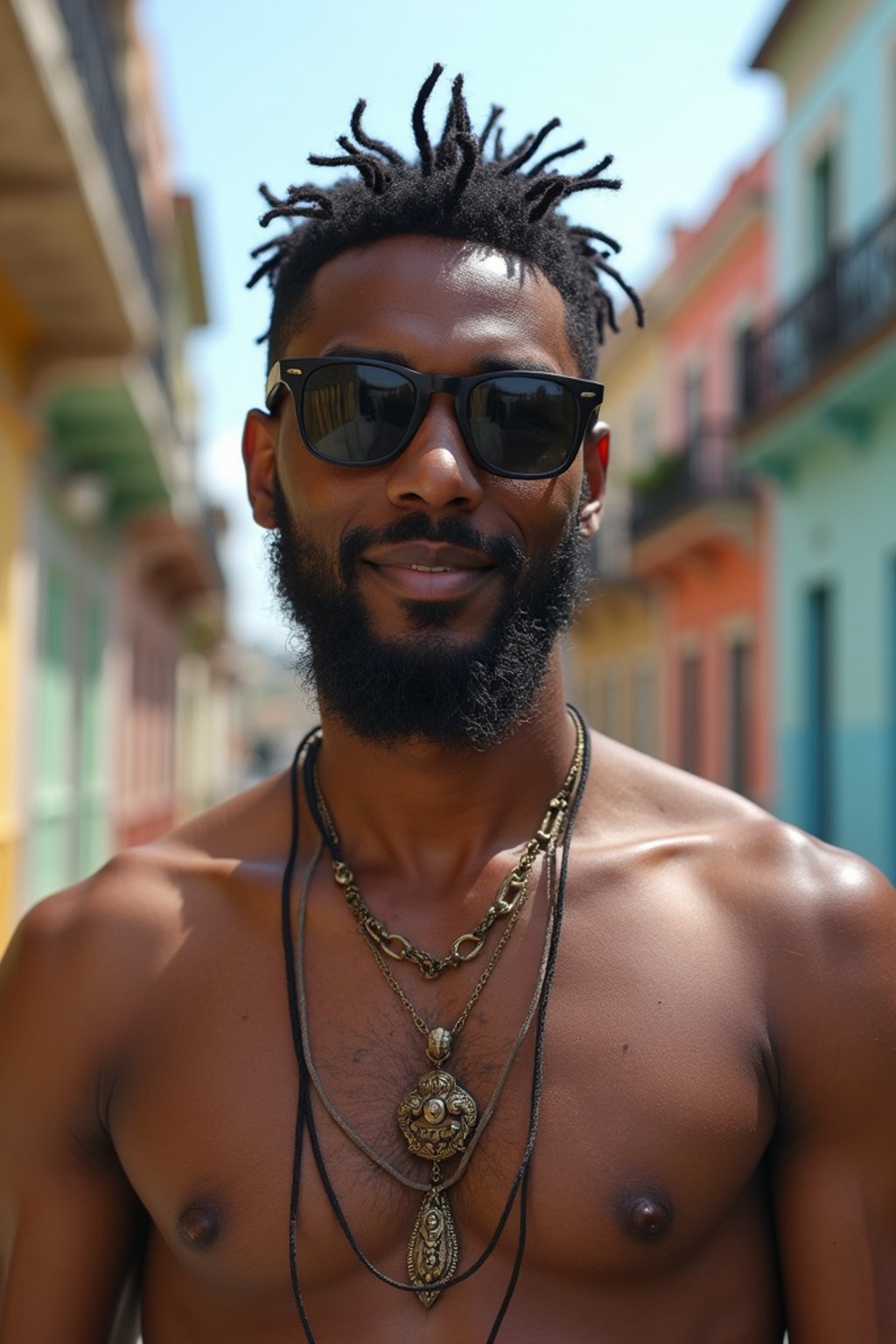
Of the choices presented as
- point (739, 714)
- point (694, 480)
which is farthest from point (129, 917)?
point (739, 714)

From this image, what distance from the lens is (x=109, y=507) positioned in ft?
42.8

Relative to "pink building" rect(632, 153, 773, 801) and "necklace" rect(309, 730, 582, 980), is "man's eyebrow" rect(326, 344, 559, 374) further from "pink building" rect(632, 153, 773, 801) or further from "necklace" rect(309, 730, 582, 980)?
"pink building" rect(632, 153, 773, 801)

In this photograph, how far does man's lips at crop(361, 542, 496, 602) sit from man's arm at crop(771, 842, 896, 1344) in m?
0.65

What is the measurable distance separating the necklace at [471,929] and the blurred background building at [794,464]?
28.1 ft

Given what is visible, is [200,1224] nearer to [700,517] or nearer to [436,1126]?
[436,1126]

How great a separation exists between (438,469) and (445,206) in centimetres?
45

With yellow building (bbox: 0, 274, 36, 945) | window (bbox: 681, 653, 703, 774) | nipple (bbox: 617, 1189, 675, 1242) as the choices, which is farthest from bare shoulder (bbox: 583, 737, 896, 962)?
window (bbox: 681, 653, 703, 774)

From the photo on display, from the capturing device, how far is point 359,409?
→ 193 centimetres

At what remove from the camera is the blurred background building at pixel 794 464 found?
11.4 meters

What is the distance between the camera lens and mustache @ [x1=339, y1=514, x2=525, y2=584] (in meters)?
1.91

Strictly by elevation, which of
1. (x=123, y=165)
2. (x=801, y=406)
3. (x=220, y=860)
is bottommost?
(x=220, y=860)

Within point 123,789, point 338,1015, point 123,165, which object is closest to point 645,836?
point 338,1015

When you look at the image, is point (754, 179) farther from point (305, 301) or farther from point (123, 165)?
point (305, 301)

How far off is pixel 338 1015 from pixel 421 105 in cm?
132
